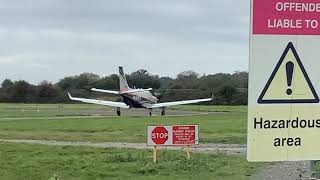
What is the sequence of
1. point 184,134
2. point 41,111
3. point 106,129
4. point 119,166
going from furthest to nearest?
point 41,111, point 106,129, point 184,134, point 119,166

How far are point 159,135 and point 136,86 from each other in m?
121

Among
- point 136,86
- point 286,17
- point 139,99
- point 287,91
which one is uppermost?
point 136,86

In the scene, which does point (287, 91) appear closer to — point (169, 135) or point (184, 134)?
point (169, 135)

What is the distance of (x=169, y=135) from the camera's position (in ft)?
56.4

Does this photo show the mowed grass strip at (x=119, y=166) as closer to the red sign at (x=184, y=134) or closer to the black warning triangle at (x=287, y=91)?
the red sign at (x=184, y=134)

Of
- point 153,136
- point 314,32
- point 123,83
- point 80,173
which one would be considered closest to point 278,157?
point 314,32

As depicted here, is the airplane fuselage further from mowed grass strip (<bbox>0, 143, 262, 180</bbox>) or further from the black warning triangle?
the black warning triangle

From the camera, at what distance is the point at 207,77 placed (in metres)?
142

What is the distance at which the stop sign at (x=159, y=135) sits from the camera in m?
17.2

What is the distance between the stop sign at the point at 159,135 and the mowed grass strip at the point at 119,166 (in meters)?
0.71

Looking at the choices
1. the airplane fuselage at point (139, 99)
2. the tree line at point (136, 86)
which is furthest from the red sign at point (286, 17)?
the tree line at point (136, 86)

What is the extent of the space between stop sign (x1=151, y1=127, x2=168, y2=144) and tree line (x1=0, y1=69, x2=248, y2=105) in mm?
106294

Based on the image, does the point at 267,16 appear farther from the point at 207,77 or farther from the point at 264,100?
the point at 207,77

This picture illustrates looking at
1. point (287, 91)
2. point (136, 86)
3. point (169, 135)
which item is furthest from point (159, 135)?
point (136, 86)
